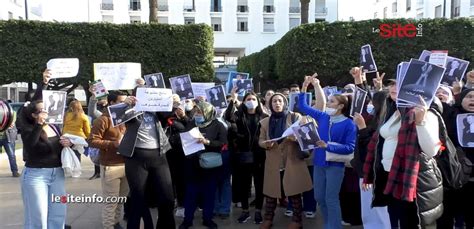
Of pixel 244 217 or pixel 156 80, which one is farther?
pixel 156 80

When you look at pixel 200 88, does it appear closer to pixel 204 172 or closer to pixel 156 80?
pixel 156 80

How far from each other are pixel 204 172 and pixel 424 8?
52.5 m

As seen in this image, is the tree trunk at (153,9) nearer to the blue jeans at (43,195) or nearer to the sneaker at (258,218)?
the sneaker at (258,218)

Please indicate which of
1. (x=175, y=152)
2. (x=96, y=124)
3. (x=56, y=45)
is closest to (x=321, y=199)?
(x=175, y=152)

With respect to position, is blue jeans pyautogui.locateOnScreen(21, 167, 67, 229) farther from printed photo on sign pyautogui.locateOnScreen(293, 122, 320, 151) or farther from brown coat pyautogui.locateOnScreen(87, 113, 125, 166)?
printed photo on sign pyautogui.locateOnScreen(293, 122, 320, 151)

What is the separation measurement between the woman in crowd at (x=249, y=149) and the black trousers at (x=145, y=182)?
1654 millimetres

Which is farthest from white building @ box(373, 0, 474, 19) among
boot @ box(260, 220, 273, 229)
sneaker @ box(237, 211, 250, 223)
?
boot @ box(260, 220, 273, 229)

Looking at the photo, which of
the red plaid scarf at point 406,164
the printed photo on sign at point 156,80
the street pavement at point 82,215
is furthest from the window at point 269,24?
the red plaid scarf at point 406,164

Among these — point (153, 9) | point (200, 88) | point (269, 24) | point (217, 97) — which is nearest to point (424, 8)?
point (269, 24)

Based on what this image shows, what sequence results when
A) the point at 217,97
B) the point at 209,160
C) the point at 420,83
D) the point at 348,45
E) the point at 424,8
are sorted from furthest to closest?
the point at 424,8, the point at 348,45, the point at 217,97, the point at 209,160, the point at 420,83

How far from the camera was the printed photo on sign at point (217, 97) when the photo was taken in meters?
6.57

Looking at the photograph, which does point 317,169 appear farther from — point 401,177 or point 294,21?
point 294,21

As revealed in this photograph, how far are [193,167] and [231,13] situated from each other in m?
52.9

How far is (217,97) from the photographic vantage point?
6605mm
